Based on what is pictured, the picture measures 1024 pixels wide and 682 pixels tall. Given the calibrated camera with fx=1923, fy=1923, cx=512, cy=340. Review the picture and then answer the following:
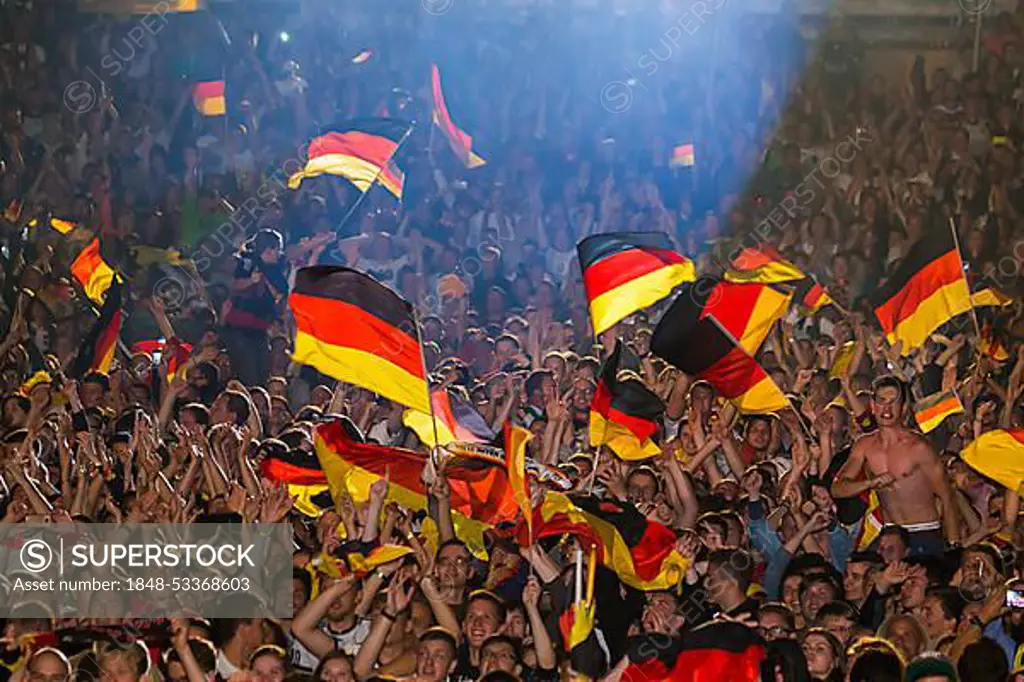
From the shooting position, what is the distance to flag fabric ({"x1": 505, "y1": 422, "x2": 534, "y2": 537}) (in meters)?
8.22

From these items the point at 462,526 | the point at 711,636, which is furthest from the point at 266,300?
the point at 711,636

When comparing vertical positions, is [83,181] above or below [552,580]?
below

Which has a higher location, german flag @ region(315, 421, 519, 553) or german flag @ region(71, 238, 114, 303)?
german flag @ region(315, 421, 519, 553)

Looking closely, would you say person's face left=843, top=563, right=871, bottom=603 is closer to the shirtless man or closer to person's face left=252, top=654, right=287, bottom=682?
the shirtless man

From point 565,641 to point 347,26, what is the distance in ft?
42.9

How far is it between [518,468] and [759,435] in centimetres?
194

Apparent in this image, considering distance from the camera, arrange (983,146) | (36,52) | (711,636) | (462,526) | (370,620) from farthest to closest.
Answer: (36,52)
(983,146)
(462,526)
(370,620)
(711,636)

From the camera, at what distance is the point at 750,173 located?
17656 millimetres

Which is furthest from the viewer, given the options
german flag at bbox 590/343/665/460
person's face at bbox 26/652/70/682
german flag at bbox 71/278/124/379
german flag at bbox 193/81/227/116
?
german flag at bbox 193/81/227/116

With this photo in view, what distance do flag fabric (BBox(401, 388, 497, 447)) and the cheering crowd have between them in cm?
5

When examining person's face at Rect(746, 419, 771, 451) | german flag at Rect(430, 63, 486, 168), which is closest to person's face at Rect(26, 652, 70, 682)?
person's face at Rect(746, 419, 771, 451)

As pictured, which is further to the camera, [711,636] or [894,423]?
[894,423]

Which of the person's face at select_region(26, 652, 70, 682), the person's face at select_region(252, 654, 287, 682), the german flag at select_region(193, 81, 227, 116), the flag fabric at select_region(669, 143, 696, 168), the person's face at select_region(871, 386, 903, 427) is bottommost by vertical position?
the flag fabric at select_region(669, 143, 696, 168)

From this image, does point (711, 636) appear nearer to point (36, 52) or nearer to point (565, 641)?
point (565, 641)
